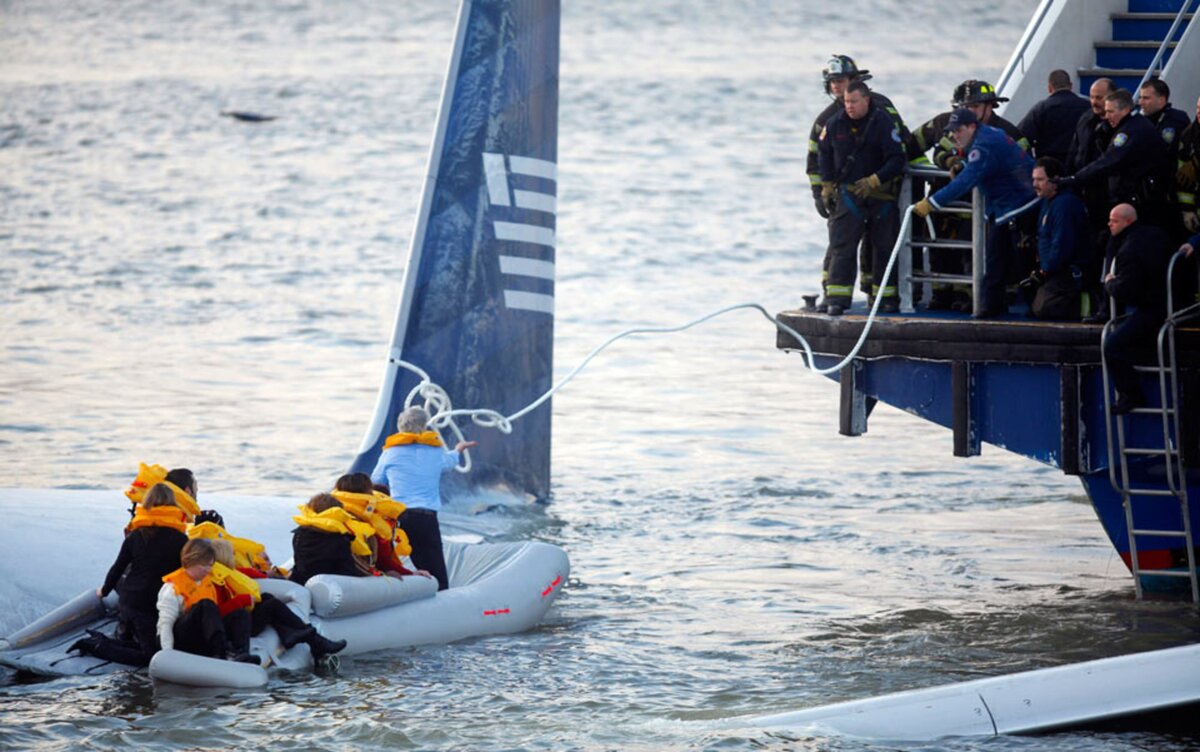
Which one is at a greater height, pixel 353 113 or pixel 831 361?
pixel 353 113

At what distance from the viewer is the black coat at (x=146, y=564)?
10.1 metres

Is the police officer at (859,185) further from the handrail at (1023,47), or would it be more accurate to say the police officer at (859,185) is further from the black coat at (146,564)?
the black coat at (146,564)

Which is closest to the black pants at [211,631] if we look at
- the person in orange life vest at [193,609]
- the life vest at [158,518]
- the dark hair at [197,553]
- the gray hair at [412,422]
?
the person in orange life vest at [193,609]

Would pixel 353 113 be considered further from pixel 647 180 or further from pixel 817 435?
pixel 817 435

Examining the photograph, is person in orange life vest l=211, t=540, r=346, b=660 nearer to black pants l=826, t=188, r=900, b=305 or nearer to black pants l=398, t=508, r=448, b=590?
black pants l=398, t=508, r=448, b=590

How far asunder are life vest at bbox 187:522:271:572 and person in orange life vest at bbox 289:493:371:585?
0.66ft

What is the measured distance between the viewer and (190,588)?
389 inches

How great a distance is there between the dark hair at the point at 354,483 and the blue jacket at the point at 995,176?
3935mm

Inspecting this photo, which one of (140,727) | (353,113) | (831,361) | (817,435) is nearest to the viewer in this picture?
(140,727)

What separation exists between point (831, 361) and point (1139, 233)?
219cm

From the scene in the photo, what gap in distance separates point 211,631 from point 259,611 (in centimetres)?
44

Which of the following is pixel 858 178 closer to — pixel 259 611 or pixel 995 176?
pixel 995 176

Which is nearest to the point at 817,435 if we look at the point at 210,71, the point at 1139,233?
the point at 1139,233

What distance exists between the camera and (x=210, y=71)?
6431 cm
